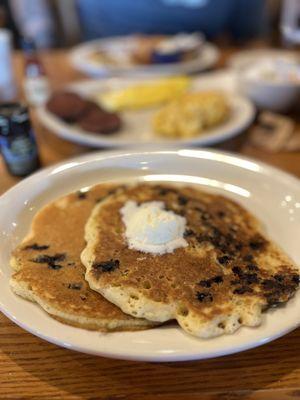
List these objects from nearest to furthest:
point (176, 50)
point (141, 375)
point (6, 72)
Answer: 1. point (141, 375)
2. point (6, 72)
3. point (176, 50)

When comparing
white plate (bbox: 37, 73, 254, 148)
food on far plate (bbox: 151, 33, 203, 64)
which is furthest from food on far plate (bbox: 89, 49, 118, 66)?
white plate (bbox: 37, 73, 254, 148)

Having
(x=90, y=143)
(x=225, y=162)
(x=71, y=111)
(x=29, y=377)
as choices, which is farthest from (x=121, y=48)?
(x=29, y=377)

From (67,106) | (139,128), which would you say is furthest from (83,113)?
(139,128)

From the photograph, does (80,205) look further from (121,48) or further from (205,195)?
(121,48)

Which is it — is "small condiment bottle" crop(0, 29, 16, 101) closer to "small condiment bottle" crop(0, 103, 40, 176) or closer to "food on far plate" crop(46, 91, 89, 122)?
"food on far plate" crop(46, 91, 89, 122)

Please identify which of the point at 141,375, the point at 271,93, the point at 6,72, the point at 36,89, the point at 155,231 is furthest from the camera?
the point at 6,72

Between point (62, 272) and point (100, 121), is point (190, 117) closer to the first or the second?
point (100, 121)

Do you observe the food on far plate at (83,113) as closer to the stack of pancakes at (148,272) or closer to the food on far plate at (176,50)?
the stack of pancakes at (148,272)
